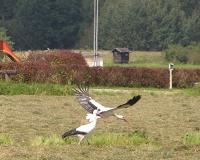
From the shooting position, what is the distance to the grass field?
9180 millimetres

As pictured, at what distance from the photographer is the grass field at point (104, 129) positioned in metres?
9.18

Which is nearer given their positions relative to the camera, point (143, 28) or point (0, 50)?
point (0, 50)

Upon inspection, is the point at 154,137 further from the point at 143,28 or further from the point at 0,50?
the point at 143,28

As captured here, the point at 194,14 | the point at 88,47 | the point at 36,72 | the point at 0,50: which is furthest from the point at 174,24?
the point at 36,72

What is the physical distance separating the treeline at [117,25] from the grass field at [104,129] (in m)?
55.6

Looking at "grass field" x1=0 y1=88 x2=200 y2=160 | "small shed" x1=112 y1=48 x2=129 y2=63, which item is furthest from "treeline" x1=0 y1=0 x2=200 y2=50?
"grass field" x1=0 y1=88 x2=200 y2=160

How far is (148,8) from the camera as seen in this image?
260ft

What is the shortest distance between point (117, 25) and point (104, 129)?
66.4 m

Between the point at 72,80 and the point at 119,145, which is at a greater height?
the point at 119,145

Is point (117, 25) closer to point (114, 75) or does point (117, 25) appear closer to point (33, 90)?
point (114, 75)

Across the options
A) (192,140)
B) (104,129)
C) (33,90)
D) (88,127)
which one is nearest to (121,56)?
(33,90)

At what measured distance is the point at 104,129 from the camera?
43.3ft

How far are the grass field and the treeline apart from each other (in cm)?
A: 5558

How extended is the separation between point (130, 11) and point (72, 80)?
53086 mm
